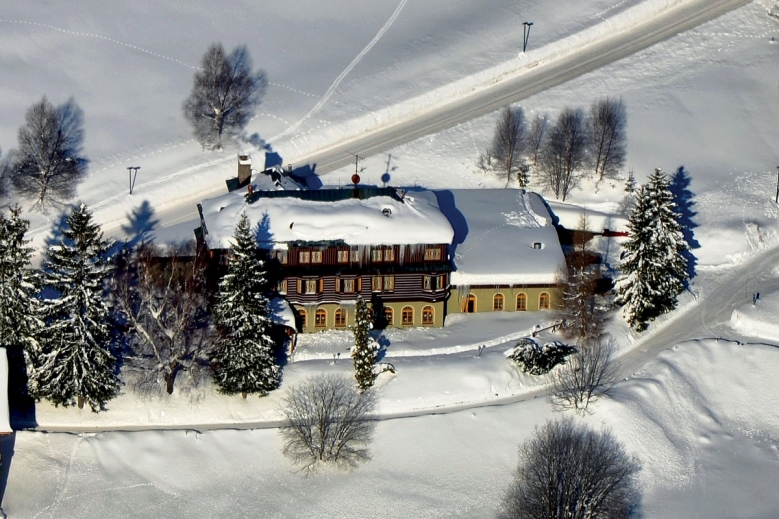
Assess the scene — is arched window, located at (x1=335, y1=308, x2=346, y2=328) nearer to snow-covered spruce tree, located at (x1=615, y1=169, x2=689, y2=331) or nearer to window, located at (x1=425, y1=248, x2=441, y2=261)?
window, located at (x1=425, y1=248, x2=441, y2=261)

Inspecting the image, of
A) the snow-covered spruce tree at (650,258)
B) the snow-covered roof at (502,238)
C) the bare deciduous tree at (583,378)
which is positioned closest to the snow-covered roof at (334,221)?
the snow-covered roof at (502,238)

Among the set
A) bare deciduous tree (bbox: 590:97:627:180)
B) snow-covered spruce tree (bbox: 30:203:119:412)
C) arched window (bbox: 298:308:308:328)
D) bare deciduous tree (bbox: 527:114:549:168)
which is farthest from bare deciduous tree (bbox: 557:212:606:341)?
snow-covered spruce tree (bbox: 30:203:119:412)

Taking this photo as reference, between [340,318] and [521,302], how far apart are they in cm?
1260

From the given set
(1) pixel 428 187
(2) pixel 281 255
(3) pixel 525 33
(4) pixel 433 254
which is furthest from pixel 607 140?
(2) pixel 281 255

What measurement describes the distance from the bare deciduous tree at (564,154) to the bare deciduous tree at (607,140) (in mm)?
1028

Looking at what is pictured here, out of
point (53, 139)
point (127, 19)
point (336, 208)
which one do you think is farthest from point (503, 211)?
point (127, 19)

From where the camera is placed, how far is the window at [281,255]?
96.6 m

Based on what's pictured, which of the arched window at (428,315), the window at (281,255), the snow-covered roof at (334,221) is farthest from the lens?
the arched window at (428,315)

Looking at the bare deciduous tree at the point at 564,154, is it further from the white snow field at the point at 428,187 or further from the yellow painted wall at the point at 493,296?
the yellow painted wall at the point at 493,296

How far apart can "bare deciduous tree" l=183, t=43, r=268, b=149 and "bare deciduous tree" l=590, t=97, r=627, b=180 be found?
90.8ft

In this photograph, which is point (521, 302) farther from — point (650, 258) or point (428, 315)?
point (650, 258)

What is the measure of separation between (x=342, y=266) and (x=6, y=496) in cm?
2557

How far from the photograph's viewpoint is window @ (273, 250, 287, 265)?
96.6 m

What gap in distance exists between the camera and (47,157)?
11319cm
